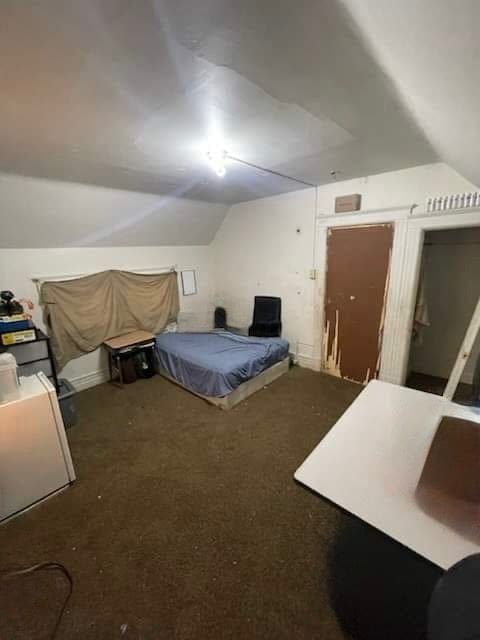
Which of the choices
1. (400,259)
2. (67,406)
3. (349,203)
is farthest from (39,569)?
(349,203)

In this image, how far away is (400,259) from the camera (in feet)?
9.87

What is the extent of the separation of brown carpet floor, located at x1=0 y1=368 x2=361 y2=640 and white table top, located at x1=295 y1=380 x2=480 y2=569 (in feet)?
1.42

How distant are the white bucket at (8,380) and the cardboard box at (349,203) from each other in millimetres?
3460

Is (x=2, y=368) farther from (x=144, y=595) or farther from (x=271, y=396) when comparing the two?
(x=271, y=396)

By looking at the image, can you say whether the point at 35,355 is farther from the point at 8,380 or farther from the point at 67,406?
the point at 8,380

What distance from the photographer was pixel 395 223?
2982 millimetres

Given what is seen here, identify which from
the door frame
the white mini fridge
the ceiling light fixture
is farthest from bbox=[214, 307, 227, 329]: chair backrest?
the white mini fridge

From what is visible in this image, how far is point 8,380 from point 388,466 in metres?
2.30

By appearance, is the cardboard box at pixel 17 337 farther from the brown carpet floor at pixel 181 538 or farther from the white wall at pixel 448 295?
the white wall at pixel 448 295

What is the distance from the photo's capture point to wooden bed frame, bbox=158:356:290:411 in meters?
3.05

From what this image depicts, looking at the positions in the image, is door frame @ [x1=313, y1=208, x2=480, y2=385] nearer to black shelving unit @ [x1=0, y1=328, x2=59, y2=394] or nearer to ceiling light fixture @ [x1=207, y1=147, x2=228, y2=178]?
ceiling light fixture @ [x1=207, y1=147, x2=228, y2=178]

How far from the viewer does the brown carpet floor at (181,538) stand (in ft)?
4.40

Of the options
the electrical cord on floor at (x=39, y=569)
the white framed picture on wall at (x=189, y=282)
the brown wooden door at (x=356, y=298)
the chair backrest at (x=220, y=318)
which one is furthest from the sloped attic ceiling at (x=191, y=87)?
the chair backrest at (x=220, y=318)

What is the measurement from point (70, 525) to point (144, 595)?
28.3 inches
